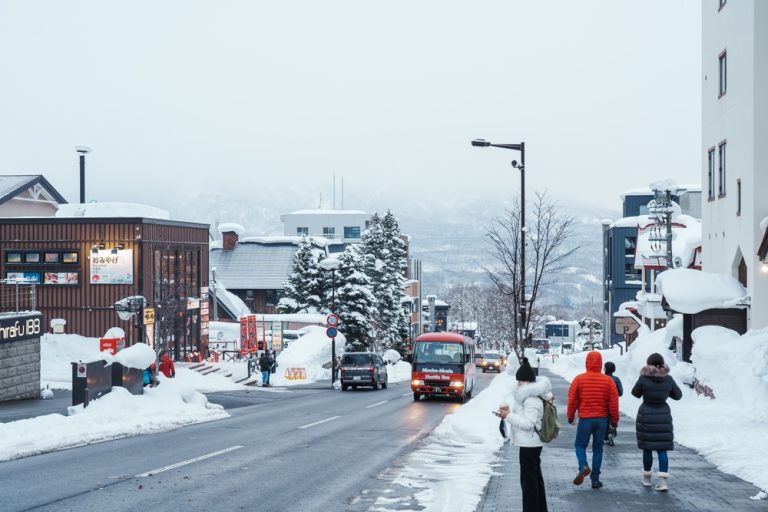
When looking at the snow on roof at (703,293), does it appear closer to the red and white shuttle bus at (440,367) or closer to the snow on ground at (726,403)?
the snow on ground at (726,403)

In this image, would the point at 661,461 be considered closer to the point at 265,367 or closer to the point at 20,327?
the point at 20,327

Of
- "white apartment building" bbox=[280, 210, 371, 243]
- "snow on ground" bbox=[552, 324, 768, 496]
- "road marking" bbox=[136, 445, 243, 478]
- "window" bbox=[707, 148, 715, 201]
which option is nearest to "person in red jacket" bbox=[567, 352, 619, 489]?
"snow on ground" bbox=[552, 324, 768, 496]

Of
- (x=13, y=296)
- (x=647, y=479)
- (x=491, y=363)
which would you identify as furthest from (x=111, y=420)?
(x=491, y=363)

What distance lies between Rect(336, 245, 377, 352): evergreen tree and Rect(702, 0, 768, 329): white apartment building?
38.8 meters

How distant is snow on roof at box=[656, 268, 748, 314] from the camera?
26.6 meters

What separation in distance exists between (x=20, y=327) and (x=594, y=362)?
21.0m

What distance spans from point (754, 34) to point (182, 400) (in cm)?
2014

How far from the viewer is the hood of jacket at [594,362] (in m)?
12.0

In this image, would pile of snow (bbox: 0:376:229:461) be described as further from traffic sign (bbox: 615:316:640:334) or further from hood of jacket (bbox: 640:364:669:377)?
traffic sign (bbox: 615:316:640:334)

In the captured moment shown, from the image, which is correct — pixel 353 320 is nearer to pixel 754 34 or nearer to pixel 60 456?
pixel 754 34

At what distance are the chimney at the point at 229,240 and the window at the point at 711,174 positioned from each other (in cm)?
6785

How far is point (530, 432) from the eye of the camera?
9.54 metres

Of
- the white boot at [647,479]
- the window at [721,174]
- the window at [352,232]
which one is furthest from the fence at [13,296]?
the window at [352,232]

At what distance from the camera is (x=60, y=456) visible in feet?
50.6
